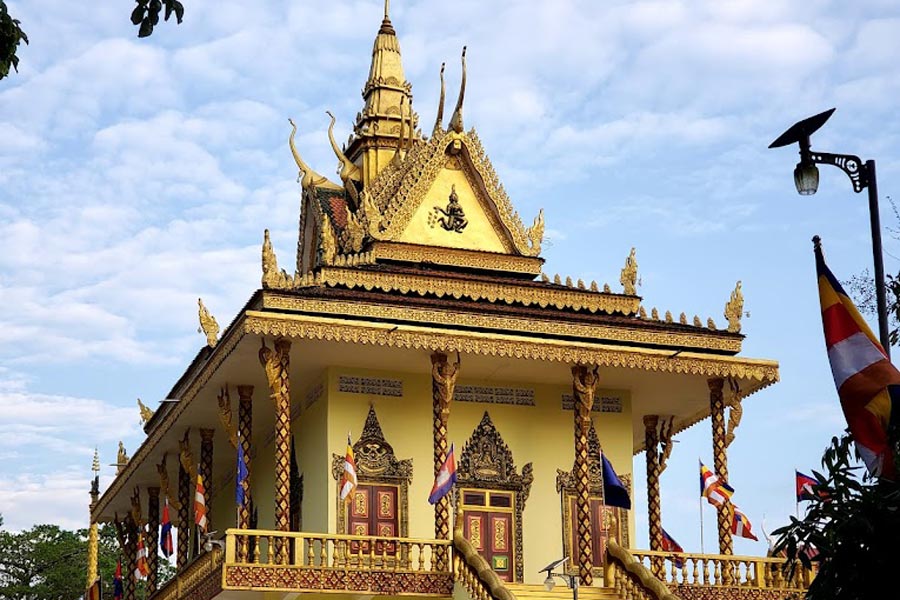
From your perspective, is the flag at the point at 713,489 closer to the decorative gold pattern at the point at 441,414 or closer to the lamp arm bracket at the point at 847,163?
the decorative gold pattern at the point at 441,414

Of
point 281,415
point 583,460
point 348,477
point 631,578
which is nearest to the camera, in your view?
point 631,578

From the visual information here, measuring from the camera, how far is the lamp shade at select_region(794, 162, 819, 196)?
17.4 m

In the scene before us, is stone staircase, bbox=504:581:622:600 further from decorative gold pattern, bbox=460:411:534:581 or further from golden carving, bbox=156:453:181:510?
golden carving, bbox=156:453:181:510

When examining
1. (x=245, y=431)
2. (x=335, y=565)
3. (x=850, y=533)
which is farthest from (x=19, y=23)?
(x=245, y=431)

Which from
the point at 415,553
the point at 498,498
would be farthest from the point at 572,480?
the point at 415,553

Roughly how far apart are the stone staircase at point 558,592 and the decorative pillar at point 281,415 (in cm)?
376

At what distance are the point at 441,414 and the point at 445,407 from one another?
0.15 m

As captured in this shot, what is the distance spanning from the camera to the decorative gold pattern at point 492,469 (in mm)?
29266

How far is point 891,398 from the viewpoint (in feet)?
48.9

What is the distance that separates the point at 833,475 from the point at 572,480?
15.9 meters

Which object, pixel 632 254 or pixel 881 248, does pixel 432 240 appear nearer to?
pixel 632 254

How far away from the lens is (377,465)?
2873 centimetres

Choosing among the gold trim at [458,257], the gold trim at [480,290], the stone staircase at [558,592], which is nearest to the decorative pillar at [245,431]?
the gold trim at [480,290]

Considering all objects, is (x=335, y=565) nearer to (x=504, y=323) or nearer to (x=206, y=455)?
(x=504, y=323)
